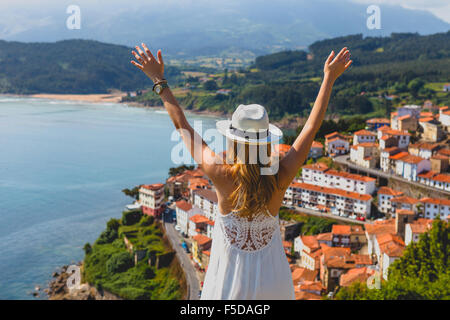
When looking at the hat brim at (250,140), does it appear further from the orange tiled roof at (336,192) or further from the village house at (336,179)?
the village house at (336,179)

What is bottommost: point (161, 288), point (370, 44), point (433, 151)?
point (161, 288)

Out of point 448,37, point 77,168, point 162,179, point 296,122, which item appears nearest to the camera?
point 162,179

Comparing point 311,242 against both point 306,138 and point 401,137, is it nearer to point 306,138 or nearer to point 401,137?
point 401,137

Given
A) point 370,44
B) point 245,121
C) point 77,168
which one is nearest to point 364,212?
point 77,168

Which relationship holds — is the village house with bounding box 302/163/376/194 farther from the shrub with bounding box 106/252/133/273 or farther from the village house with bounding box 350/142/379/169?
the shrub with bounding box 106/252/133/273

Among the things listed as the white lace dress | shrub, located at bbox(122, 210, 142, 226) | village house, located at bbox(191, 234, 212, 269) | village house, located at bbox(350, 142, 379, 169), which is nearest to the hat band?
the white lace dress

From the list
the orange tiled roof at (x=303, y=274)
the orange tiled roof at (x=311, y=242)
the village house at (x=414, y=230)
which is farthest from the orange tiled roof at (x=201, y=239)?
the village house at (x=414, y=230)

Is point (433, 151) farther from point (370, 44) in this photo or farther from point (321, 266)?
point (370, 44)
